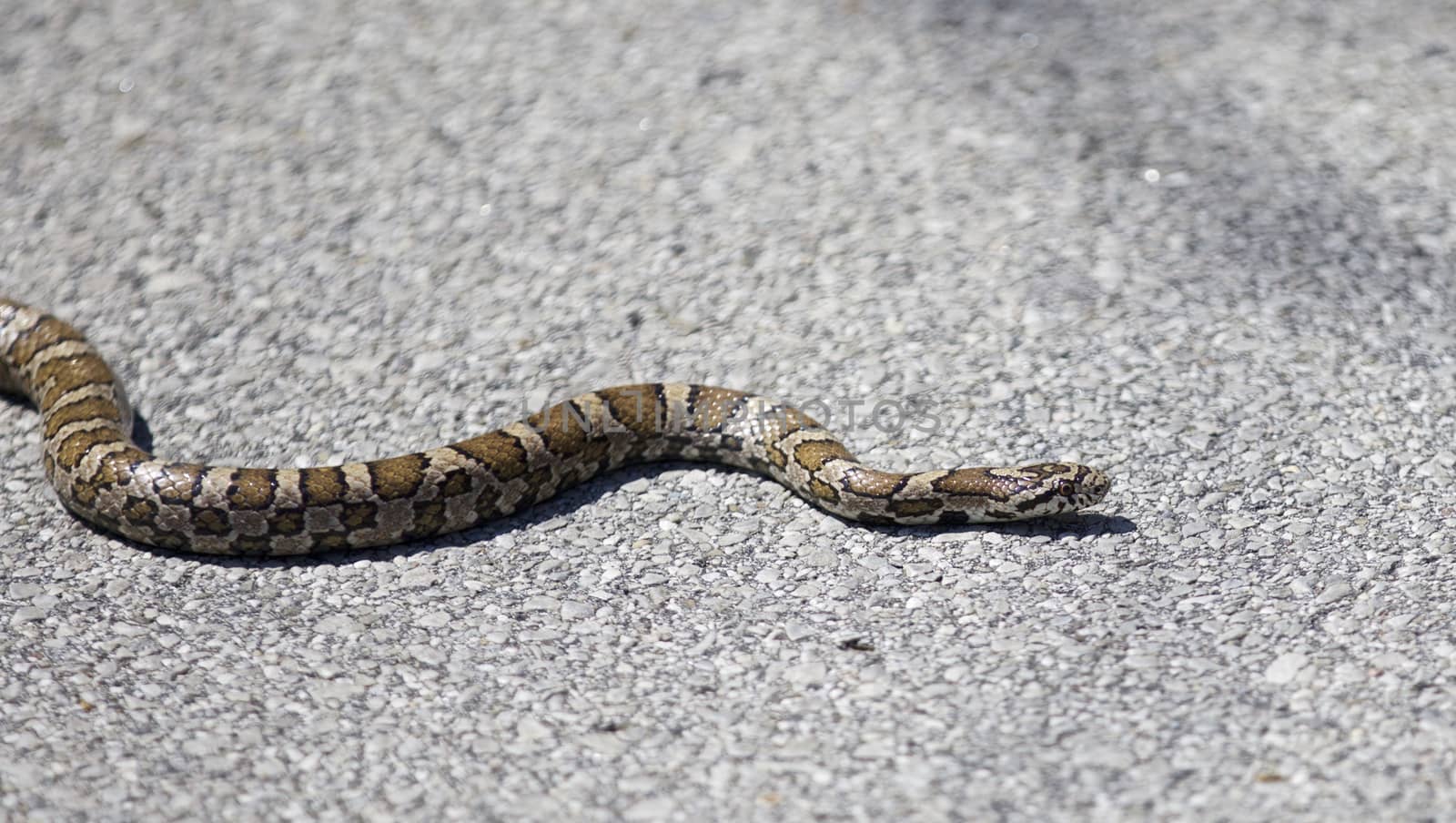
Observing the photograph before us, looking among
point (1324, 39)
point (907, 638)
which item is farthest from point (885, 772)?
point (1324, 39)

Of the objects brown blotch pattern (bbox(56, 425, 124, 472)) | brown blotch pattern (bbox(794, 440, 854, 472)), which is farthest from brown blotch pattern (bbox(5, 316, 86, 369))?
brown blotch pattern (bbox(794, 440, 854, 472))

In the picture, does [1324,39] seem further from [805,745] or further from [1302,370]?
[805,745]

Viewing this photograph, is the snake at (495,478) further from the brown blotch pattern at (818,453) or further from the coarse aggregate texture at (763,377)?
the coarse aggregate texture at (763,377)

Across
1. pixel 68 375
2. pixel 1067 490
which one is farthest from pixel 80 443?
pixel 1067 490

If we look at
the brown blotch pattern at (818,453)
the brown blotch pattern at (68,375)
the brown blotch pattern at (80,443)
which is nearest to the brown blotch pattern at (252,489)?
the brown blotch pattern at (80,443)

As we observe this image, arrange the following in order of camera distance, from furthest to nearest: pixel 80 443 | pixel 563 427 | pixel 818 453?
pixel 563 427 → pixel 80 443 → pixel 818 453

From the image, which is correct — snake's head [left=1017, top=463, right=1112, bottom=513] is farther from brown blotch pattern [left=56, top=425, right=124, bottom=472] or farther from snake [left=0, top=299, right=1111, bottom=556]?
brown blotch pattern [left=56, top=425, right=124, bottom=472]

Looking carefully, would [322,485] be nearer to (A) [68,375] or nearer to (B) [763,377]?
(A) [68,375]

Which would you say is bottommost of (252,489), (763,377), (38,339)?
(763,377)
